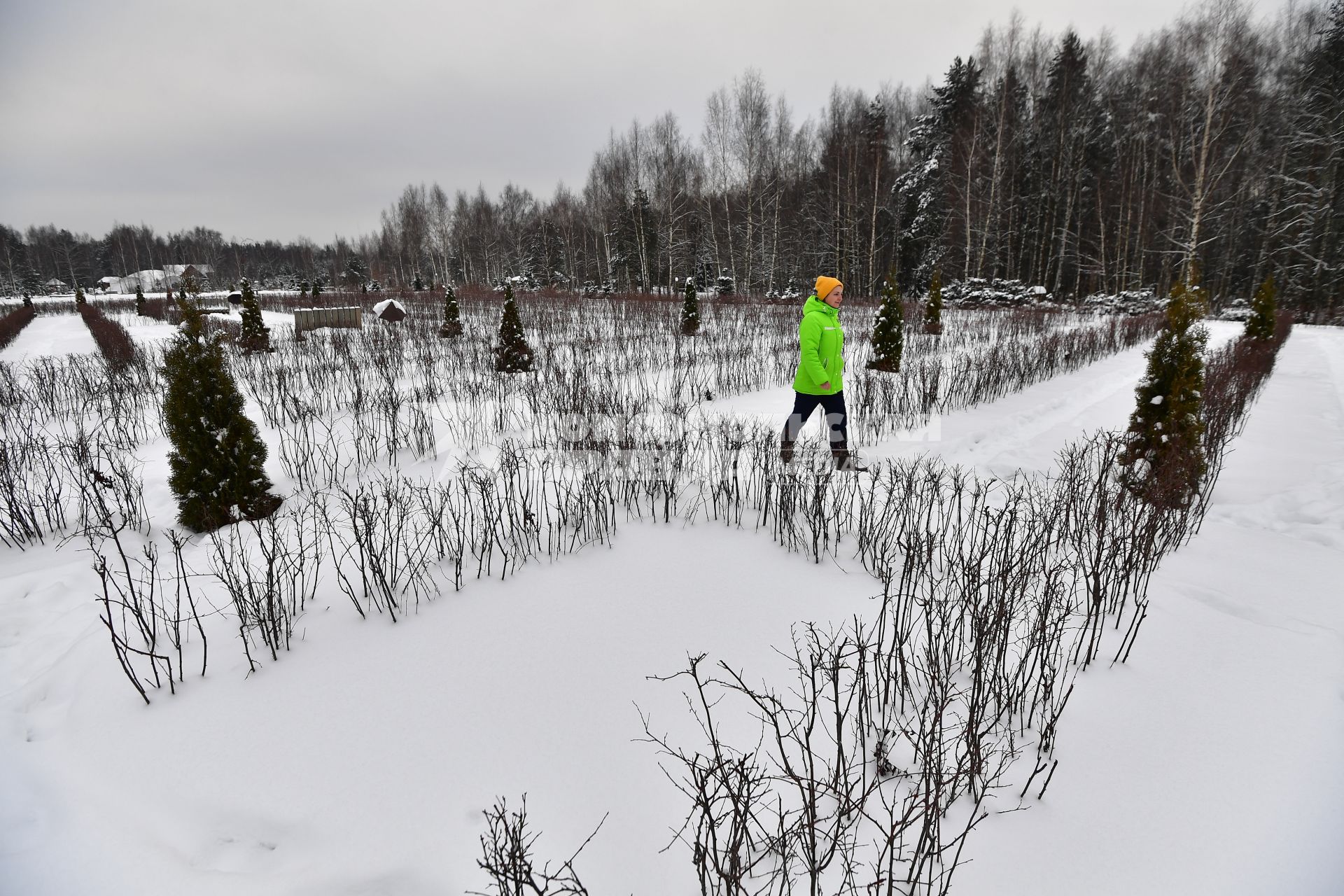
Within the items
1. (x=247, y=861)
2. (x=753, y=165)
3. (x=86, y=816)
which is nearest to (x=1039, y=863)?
(x=247, y=861)

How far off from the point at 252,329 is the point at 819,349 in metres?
13.0

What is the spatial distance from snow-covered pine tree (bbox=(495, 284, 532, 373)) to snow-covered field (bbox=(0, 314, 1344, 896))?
19.6 ft

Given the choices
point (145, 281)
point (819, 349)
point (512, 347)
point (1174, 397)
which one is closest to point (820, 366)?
point (819, 349)

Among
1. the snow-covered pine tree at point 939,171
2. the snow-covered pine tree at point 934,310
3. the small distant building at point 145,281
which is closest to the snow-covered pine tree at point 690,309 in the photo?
the snow-covered pine tree at point 934,310

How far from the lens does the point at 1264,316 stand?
9.66m

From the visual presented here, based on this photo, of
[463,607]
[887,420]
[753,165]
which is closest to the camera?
[463,607]

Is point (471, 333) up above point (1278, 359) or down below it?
above

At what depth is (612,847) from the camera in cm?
149

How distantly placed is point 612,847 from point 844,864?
2.14 ft

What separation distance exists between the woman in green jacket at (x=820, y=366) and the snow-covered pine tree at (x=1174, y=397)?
1.96 meters

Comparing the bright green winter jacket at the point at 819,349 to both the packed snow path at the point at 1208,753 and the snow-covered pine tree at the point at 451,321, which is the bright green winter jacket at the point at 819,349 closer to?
the packed snow path at the point at 1208,753

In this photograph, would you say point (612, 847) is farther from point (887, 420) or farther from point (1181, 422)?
point (887, 420)

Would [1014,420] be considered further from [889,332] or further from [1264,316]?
[1264,316]

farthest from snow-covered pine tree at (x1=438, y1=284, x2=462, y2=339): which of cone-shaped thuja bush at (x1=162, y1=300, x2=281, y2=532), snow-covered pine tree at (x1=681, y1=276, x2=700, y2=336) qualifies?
cone-shaped thuja bush at (x1=162, y1=300, x2=281, y2=532)
